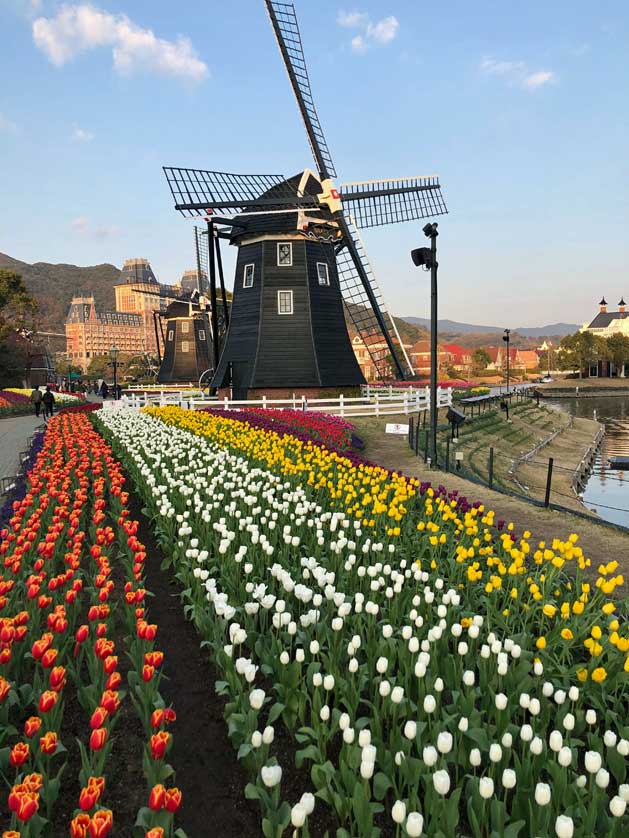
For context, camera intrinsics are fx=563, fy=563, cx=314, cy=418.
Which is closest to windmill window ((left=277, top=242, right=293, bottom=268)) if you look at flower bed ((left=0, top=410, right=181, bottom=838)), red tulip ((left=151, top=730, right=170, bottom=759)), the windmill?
the windmill

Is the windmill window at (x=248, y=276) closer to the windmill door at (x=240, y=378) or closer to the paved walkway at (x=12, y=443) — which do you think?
the windmill door at (x=240, y=378)

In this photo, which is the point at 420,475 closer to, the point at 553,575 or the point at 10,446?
the point at 553,575

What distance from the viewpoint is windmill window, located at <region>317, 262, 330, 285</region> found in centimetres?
2781

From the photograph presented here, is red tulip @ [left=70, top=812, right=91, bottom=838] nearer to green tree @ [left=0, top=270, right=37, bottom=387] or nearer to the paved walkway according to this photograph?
the paved walkway

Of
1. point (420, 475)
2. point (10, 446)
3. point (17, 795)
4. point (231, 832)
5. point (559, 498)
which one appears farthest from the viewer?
point (10, 446)

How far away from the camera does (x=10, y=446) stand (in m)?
20.7

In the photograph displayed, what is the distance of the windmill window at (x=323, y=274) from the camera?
27812mm

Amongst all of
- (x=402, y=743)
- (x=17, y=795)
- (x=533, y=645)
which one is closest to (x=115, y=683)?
(x=17, y=795)

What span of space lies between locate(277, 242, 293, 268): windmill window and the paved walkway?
43.2 feet

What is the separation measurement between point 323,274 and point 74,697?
25504 mm

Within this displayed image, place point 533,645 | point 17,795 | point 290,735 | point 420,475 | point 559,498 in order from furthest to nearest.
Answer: point 559,498, point 420,475, point 533,645, point 290,735, point 17,795

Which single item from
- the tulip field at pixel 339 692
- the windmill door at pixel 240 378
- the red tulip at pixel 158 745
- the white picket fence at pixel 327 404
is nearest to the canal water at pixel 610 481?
the tulip field at pixel 339 692

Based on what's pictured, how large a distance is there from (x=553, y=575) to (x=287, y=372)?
72.2 feet

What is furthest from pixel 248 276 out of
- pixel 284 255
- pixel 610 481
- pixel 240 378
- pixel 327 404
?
pixel 610 481
